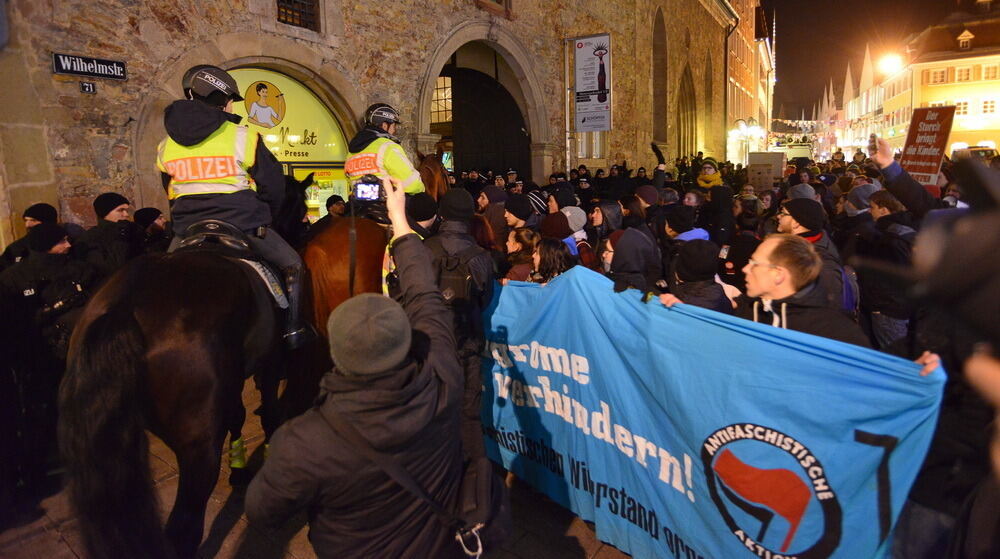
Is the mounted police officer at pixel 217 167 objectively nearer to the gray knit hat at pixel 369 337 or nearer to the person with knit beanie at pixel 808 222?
the gray knit hat at pixel 369 337

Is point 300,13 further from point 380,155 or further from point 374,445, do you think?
point 374,445

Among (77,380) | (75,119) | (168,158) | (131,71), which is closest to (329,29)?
(131,71)

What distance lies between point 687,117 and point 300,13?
26914mm

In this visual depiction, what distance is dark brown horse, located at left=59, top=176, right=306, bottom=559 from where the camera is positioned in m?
2.58

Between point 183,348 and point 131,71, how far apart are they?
536 centimetres

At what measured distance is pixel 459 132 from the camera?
1655cm

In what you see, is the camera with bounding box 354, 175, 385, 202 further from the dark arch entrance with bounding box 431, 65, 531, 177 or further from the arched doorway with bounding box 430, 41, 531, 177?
the dark arch entrance with bounding box 431, 65, 531, 177

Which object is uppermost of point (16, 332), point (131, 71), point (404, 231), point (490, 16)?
point (490, 16)

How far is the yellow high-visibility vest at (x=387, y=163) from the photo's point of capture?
523cm

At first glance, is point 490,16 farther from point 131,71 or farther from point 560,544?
point 560,544

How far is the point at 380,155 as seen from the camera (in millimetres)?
5246

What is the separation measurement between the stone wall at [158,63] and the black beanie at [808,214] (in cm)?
682

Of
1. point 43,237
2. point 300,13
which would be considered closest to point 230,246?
point 43,237

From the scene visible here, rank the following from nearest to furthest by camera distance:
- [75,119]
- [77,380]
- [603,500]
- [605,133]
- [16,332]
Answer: [77,380] → [603,500] → [16,332] → [75,119] → [605,133]
